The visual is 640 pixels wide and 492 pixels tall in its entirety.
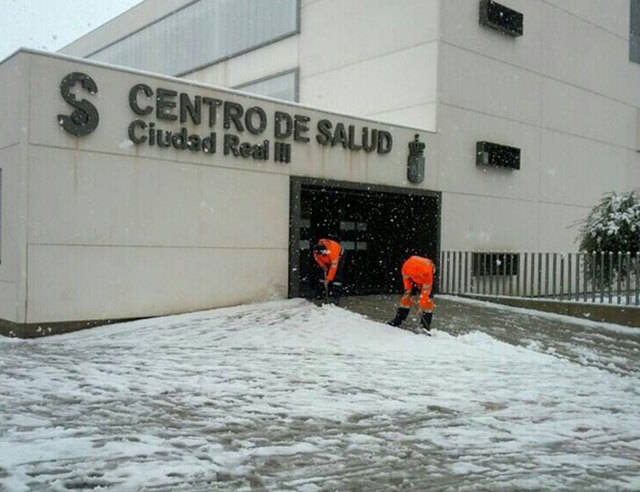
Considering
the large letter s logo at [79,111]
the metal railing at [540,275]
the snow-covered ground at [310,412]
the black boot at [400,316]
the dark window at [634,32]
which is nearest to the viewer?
the snow-covered ground at [310,412]

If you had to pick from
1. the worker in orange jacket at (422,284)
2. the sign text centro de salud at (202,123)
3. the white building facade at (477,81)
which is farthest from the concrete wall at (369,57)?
the worker in orange jacket at (422,284)

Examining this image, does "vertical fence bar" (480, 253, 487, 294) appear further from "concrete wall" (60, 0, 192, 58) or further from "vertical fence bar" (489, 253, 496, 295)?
"concrete wall" (60, 0, 192, 58)

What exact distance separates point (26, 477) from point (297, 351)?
5.77 m

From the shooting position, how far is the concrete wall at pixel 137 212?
37.0 feet

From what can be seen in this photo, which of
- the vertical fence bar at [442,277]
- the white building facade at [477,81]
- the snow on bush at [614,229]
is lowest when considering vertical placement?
the vertical fence bar at [442,277]

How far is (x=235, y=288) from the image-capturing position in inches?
537

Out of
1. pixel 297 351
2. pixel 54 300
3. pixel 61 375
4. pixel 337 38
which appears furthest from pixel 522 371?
pixel 337 38

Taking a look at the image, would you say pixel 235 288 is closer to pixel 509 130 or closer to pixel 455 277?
pixel 455 277

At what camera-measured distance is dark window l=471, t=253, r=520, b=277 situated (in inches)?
701

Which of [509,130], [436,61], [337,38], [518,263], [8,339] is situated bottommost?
[8,339]

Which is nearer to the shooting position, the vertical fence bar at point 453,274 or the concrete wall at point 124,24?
the vertical fence bar at point 453,274

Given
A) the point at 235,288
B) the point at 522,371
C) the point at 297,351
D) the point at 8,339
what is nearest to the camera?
the point at 522,371

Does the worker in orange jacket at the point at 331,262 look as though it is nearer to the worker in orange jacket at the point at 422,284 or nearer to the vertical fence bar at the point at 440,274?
the worker in orange jacket at the point at 422,284

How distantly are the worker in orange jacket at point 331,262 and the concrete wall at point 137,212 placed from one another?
1.10m
